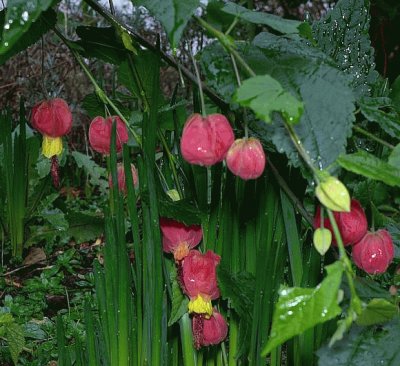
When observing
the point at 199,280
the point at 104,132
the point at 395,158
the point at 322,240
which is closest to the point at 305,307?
the point at 322,240

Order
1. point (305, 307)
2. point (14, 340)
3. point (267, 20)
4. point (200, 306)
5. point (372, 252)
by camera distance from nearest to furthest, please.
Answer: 1. point (305, 307)
2. point (267, 20)
3. point (372, 252)
4. point (200, 306)
5. point (14, 340)

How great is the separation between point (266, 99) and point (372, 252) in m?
0.26

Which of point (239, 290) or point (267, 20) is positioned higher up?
point (267, 20)

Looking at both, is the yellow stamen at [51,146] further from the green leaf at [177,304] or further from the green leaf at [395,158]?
the green leaf at [395,158]

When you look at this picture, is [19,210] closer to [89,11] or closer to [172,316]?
[172,316]

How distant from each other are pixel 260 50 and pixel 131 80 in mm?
283

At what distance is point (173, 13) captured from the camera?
50cm

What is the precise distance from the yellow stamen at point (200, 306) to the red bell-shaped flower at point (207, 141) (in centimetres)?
25

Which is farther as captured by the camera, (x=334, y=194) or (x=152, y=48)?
(x=152, y=48)

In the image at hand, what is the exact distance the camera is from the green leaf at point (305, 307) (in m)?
0.41

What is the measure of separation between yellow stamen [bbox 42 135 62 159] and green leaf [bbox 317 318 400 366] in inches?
16.1

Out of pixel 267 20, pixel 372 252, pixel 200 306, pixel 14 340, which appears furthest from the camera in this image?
pixel 14 340

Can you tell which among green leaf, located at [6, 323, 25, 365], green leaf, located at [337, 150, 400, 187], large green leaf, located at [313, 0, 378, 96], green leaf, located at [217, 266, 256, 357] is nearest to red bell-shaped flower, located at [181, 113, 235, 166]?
green leaf, located at [337, 150, 400, 187]

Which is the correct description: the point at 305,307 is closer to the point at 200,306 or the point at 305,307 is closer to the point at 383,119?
the point at 383,119
